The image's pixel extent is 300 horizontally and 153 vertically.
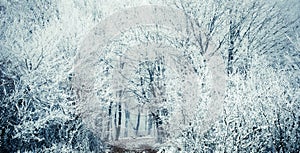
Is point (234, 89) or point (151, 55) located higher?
point (151, 55)

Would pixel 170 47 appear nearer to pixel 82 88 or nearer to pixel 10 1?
pixel 82 88

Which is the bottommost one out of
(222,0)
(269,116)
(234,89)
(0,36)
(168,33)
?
(269,116)

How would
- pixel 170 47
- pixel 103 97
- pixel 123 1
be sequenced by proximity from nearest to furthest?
pixel 103 97, pixel 170 47, pixel 123 1

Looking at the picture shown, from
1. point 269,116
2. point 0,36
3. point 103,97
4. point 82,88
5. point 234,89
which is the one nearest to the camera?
point 269,116

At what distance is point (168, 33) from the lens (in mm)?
16531

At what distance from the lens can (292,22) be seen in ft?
51.3

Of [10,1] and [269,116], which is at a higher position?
[10,1]

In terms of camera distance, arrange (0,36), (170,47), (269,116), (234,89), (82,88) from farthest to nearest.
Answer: (170,47)
(82,88)
(0,36)
(234,89)
(269,116)

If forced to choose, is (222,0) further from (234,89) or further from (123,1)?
(234,89)

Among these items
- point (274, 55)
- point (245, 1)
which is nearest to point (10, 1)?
point (245, 1)

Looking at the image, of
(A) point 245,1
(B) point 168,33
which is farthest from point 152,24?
(A) point 245,1

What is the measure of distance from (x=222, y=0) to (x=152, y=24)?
3750mm

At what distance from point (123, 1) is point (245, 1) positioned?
682 cm

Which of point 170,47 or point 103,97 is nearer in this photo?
point 103,97
